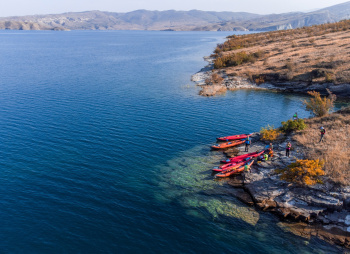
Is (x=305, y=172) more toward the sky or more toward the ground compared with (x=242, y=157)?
more toward the sky

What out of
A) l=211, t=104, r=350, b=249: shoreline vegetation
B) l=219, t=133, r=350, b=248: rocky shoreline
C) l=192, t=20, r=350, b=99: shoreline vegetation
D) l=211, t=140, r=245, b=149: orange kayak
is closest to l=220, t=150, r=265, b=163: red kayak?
l=211, t=104, r=350, b=249: shoreline vegetation

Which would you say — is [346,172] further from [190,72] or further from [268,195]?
[190,72]

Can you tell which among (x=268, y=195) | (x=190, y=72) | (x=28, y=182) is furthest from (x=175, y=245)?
(x=190, y=72)

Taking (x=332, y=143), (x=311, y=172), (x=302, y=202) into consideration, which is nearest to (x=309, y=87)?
(x=332, y=143)

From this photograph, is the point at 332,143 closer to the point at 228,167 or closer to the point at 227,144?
the point at 227,144

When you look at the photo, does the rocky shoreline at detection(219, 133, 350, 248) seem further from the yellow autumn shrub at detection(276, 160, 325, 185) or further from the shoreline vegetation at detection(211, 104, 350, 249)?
the yellow autumn shrub at detection(276, 160, 325, 185)

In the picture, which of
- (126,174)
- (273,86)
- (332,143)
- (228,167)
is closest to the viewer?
(126,174)
